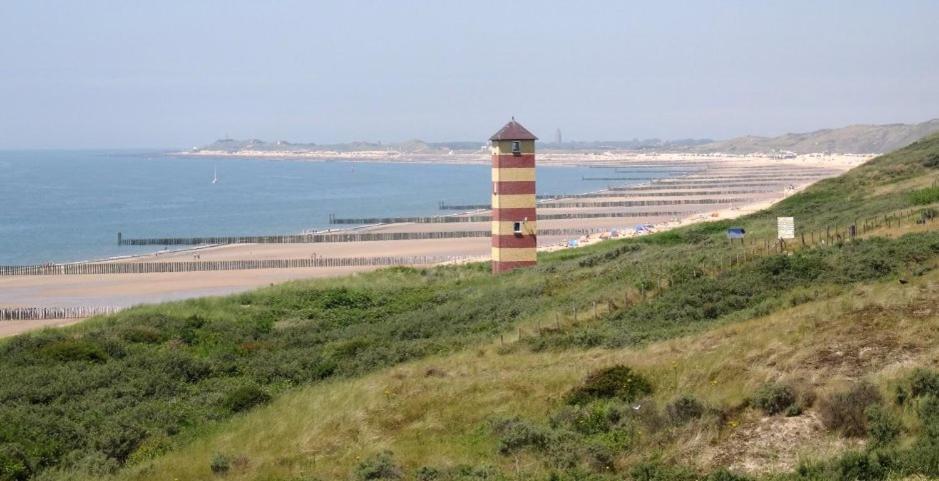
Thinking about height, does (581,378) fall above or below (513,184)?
below

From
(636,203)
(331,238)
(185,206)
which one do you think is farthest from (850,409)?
(185,206)

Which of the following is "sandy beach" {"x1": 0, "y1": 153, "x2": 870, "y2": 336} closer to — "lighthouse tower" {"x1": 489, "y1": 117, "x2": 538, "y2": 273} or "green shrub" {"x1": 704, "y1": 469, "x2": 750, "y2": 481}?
"lighthouse tower" {"x1": 489, "y1": 117, "x2": 538, "y2": 273}

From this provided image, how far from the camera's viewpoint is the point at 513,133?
40156 millimetres

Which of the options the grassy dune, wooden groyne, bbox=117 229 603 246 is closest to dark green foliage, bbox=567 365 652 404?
the grassy dune

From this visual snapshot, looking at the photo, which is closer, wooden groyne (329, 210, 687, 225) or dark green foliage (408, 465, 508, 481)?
dark green foliage (408, 465, 508, 481)

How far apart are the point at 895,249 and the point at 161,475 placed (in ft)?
56.5

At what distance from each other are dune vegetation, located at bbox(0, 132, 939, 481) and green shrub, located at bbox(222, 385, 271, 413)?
5cm

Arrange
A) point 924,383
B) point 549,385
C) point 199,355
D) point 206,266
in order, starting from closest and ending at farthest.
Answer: point 924,383 < point 549,385 < point 199,355 < point 206,266

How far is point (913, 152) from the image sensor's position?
241ft

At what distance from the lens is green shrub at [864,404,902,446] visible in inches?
517

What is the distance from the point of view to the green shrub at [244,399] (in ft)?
65.5

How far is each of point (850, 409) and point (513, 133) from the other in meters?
27.2

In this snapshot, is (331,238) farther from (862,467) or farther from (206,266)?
(862,467)

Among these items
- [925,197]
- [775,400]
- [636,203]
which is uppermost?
[925,197]
